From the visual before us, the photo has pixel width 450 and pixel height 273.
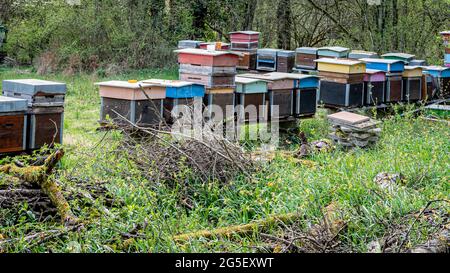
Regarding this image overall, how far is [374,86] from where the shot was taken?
33.8 feet

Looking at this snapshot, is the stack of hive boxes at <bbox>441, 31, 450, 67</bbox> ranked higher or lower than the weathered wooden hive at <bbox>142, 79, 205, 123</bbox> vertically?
higher

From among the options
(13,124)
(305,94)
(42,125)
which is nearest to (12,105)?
(13,124)

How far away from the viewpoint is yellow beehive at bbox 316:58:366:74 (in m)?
9.67

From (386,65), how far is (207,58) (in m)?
3.44

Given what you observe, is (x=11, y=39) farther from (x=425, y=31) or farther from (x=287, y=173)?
(x=287, y=173)

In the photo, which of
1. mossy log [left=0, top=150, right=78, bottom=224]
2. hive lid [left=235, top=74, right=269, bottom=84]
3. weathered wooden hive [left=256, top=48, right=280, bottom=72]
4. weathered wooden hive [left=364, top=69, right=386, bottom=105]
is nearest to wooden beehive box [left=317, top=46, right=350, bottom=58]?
weathered wooden hive [left=256, top=48, right=280, bottom=72]

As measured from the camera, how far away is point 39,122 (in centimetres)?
686

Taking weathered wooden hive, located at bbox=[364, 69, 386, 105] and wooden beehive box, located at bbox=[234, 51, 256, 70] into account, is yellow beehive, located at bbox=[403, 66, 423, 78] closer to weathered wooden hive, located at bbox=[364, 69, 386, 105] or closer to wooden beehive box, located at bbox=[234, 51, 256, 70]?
weathered wooden hive, located at bbox=[364, 69, 386, 105]

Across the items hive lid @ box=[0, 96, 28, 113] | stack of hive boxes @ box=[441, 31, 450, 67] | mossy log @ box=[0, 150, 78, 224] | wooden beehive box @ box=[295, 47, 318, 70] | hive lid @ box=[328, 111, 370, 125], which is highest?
stack of hive boxes @ box=[441, 31, 450, 67]

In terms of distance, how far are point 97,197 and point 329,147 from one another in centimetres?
345

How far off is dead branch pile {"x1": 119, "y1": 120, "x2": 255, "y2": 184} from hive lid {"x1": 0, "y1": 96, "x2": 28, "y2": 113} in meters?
1.38

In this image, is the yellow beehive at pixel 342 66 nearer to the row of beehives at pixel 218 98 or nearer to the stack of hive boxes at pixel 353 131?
the row of beehives at pixel 218 98

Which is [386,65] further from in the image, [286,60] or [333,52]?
[286,60]

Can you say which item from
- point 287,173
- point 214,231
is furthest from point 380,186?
point 214,231
